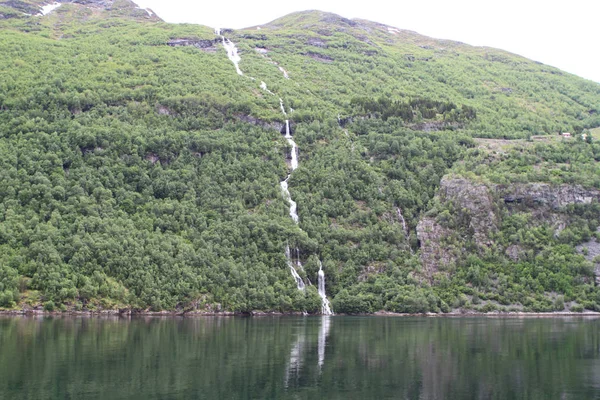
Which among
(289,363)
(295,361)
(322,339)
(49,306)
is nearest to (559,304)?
(322,339)

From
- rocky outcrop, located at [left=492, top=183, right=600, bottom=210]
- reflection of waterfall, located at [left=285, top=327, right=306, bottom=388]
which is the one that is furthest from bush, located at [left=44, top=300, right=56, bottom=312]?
rocky outcrop, located at [left=492, top=183, right=600, bottom=210]

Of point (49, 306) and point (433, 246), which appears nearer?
point (49, 306)

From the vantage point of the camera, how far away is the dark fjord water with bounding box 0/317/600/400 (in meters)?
42.6

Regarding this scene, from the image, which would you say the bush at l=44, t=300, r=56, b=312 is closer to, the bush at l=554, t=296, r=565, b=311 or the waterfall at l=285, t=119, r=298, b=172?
the waterfall at l=285, t=119, r=298, b=172

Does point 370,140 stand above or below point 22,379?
above

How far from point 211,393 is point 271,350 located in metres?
20.8

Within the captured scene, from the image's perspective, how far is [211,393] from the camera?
41812 mm

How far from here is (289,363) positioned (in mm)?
54188

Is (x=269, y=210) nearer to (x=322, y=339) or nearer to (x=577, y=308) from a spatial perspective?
(x=577, y=308)

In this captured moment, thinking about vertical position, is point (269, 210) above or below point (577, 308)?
above

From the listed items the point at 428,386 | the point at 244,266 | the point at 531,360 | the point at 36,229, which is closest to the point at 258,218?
the point at 244,266

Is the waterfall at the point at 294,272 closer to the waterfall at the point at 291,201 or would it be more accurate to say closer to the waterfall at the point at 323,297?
the waterfall at the point at 323,297

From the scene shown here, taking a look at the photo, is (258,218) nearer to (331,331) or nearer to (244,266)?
(244,266)

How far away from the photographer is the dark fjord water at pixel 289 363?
42562 mm
